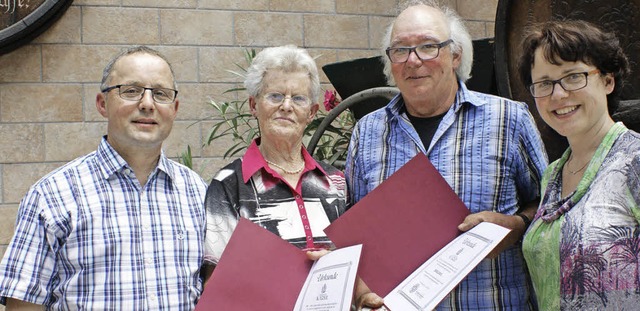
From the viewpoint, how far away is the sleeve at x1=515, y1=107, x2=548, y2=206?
1.84m

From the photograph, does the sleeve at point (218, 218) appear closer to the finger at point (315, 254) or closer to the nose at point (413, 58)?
the finger at point (315, 254)

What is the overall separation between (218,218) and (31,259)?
423 millimetres

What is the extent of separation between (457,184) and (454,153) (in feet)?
0.25

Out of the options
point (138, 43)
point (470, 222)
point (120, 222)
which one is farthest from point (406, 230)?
point (138, 43)

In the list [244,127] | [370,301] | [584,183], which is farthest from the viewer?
[244,127]

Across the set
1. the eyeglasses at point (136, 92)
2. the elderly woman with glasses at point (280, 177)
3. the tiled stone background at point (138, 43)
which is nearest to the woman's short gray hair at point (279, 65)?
the elderly woman with glasses at point (280, 177)

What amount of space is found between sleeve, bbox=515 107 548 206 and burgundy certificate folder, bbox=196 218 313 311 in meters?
0.57

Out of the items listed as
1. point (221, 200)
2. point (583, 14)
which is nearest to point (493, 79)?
point (583, 14)

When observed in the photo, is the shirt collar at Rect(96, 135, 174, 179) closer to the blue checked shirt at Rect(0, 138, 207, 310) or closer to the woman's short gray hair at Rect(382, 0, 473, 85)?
the blue checked shirt at Rect(0, 138, 207, 310)

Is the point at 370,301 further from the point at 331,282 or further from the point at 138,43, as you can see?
the point at 138,43

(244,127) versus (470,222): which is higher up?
(244,127)

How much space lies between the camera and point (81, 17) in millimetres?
3709

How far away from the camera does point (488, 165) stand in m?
1.83

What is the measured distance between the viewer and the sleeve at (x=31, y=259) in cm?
162
